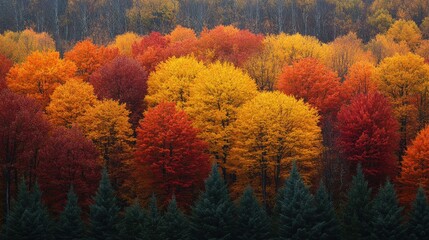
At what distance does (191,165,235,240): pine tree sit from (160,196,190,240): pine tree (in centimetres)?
129

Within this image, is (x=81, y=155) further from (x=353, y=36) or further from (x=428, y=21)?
(x=428, y=21)

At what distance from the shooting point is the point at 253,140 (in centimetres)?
6259

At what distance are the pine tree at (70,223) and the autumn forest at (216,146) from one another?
0.28 feet

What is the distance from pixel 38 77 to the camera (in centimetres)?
7806

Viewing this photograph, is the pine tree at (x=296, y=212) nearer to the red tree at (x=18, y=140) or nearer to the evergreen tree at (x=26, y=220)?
the evergreen tree at (x=26, y=220)

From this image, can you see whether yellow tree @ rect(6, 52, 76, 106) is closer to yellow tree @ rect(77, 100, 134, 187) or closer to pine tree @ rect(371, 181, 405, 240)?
yellow tree @ rect(77, 100, 134, 187)

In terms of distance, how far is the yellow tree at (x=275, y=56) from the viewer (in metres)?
82.4

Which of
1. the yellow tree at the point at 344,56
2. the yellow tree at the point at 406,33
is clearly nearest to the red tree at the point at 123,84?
the yellow tree at the point at 344,56

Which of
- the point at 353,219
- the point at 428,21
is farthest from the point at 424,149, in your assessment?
the point at 428,21

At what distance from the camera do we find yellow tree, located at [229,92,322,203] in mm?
62875

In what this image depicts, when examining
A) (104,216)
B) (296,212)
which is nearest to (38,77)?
(104,216)

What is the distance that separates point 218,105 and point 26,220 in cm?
2387

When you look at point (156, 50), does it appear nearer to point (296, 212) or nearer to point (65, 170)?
point (65, 170)

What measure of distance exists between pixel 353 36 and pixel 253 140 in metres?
56.1
